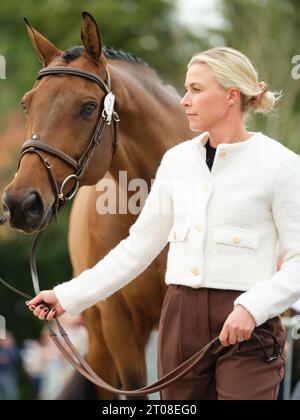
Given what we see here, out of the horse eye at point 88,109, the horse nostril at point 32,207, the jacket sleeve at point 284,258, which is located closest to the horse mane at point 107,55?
the horse eye at point 88,109

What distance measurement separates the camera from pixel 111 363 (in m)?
5.45

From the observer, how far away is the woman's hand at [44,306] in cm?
316

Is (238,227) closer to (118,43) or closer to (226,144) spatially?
(226,144)

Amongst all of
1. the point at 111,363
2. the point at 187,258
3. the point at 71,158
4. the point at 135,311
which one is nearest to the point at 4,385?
the point at 111,363

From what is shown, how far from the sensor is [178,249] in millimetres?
3119

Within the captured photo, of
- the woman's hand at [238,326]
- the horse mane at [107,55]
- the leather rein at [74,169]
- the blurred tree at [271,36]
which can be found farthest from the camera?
the blurred tree at [271,36]

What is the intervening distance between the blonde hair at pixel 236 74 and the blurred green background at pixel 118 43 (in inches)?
279

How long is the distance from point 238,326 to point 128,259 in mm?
548

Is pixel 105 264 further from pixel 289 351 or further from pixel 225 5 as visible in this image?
pixel 225 5

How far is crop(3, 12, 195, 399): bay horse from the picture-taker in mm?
3809

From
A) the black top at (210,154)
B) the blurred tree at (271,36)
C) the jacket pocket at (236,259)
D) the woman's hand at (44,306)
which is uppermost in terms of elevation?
the blurred tree at (271,36)

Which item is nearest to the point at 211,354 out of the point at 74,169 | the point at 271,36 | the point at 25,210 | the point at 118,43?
the point at 25,210

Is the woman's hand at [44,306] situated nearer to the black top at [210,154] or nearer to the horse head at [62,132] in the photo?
the horse head at [62,132]

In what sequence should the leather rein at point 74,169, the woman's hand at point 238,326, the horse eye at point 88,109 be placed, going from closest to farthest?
the woman's hand at point 238,326 < the leather rein at point 74,169 < the horse eye at point 88,109
